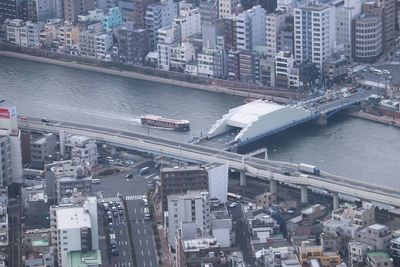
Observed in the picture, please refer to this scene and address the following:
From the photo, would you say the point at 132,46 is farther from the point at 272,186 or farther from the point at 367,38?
the point at 272,186

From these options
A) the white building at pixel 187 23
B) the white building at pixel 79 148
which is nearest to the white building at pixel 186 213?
the white building at pixel 79 148

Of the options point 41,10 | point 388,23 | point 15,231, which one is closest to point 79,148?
point 15,231

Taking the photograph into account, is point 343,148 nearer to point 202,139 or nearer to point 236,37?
point 202,139

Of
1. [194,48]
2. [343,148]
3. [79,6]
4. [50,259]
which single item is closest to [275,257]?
[50,259]

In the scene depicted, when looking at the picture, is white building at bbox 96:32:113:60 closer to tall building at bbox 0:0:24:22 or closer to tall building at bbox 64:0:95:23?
tall building at bbox 64:0:95:23

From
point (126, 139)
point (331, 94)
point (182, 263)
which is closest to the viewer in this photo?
point (182, 263)

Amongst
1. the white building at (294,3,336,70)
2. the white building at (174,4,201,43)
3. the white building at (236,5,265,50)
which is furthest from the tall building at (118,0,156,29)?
the white building at (294,3,336,70)
